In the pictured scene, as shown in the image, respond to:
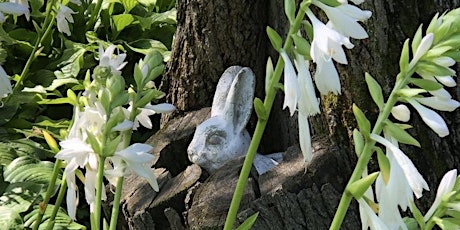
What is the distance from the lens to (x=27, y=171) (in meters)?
3.06

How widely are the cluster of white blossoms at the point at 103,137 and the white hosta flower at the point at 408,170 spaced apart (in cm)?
43

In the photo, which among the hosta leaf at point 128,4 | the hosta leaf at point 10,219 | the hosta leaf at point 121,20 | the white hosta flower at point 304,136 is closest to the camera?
the white hosta flower at point 304,136

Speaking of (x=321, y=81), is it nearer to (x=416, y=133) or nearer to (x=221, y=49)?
(x=416, y=133)

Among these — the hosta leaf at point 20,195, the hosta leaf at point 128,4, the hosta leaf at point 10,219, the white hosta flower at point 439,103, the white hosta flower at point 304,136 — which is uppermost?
the hosta leaf at point 128,4

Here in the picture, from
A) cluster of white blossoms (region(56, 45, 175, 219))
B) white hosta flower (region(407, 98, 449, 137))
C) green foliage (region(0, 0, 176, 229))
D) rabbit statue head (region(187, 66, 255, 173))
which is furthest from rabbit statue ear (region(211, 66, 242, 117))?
white hosta flower (region(407, 98, 449, 137))

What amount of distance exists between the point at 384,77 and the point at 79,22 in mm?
2710

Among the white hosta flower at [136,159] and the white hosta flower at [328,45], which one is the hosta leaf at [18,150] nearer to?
the white hosta flower at [136,159]

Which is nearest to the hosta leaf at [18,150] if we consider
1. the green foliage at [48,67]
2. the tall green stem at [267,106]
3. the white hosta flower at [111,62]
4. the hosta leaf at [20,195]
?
the green foliage at [48,67]

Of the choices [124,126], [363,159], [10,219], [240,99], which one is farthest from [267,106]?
[240,99]

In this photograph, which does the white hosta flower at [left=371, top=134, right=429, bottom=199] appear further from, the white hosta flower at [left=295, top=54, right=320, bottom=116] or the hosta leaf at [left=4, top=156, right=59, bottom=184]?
the hosta leaf at [left=4, top=156, right=59, bottom=184]

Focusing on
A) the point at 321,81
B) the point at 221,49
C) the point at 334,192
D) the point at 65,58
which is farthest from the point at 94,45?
the point at 321,81

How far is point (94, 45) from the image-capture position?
4.61 meters

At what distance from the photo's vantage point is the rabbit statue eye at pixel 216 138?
301 cm

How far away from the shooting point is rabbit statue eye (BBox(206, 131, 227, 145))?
9.88ft
